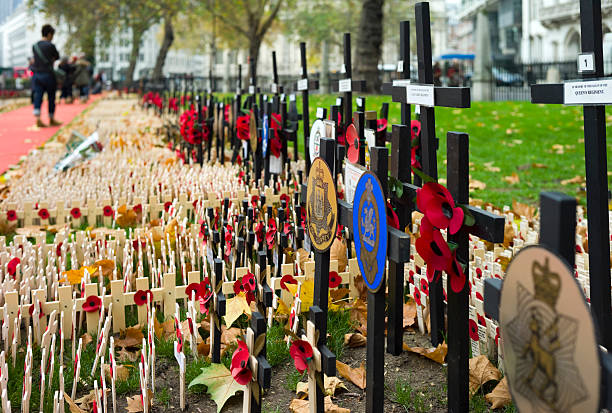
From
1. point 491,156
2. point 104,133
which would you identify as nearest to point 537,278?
point 491,156

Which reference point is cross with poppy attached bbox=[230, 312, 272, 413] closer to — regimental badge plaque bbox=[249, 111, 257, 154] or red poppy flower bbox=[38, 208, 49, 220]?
red poppy flower bbox=[38, 208, 49, 220]

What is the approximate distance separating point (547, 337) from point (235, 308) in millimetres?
1995

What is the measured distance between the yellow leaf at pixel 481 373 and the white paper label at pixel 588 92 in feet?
3.61

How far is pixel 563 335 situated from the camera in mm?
1323

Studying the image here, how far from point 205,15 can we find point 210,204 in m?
26.2

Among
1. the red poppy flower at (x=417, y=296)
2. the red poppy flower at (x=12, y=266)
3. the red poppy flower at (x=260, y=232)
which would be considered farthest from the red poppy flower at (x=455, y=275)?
the red poppy flower at (x=12, y=266)

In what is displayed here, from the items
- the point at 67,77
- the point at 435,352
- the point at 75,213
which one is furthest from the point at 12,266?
the point at 67,77

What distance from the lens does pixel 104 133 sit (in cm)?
1169

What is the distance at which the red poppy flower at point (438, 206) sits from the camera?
2180 mm

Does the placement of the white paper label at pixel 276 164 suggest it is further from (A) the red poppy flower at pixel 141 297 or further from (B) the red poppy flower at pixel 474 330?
(B) the red poppy flower at pixel 474 330

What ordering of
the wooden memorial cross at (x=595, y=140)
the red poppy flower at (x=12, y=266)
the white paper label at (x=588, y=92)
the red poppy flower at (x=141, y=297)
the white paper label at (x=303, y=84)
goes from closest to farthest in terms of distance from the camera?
the wooden memorial cross at (x=595, y=140)
the white paper label at (x=588, y=92)
the red poppy flower at (x=141, y=297)
the red poppy flower at (x=12, y=266)
the white paper label at (x=303, y=84)

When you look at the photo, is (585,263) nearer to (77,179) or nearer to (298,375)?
(298,375)

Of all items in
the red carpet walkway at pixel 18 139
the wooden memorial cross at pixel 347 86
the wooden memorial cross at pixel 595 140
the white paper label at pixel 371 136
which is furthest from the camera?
the red carpet walkway at pixel 18 139

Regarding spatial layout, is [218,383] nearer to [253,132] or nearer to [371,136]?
[371,136]
